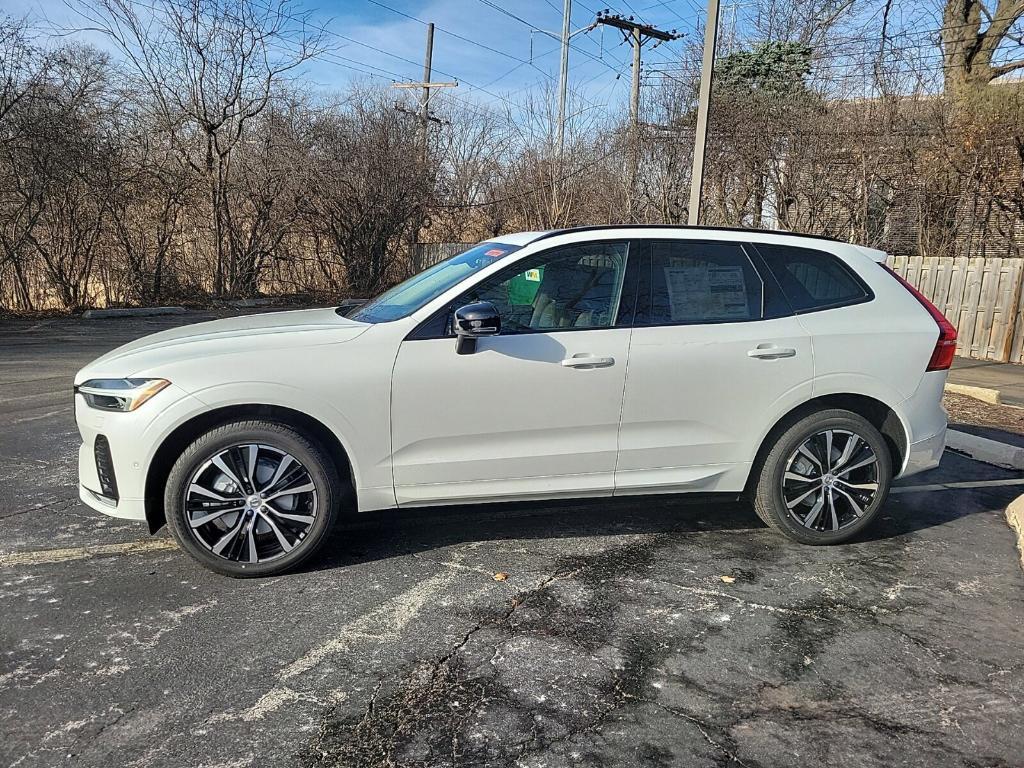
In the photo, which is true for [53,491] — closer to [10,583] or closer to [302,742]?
[10,583]

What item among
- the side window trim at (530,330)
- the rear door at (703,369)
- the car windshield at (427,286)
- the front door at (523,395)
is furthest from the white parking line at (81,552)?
the rear door at (703,369)

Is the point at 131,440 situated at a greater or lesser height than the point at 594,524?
greater

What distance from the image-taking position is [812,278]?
4.36 m

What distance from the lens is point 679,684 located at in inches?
115

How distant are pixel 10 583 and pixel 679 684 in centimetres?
320

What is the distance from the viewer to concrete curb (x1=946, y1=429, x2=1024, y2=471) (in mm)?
6062

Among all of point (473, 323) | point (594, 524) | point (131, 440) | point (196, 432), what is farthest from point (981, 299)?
point (131, 440)

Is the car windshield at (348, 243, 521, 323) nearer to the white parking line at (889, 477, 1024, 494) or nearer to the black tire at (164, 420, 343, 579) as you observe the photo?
the black tire at (164, 420, 343, 579)

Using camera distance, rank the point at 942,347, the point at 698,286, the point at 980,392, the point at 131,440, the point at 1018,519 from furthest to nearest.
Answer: the point at 980,392 < the point at 1018,519 < the point at 942,347 < the point at 698,286 < the point at 131,440

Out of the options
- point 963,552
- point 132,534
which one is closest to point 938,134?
point 963,552

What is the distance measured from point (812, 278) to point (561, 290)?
5.01 feet

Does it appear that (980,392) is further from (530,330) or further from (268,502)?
(268,502)

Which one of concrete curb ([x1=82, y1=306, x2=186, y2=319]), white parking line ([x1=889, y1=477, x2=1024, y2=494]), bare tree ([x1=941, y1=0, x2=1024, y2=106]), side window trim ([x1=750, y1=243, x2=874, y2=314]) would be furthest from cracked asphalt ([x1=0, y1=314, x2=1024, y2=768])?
bare tree ([x1=941, y1=0, x2=1024, y2=106])

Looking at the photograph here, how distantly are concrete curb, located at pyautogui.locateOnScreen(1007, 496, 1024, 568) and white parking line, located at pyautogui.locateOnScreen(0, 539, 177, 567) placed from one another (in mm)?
4860
